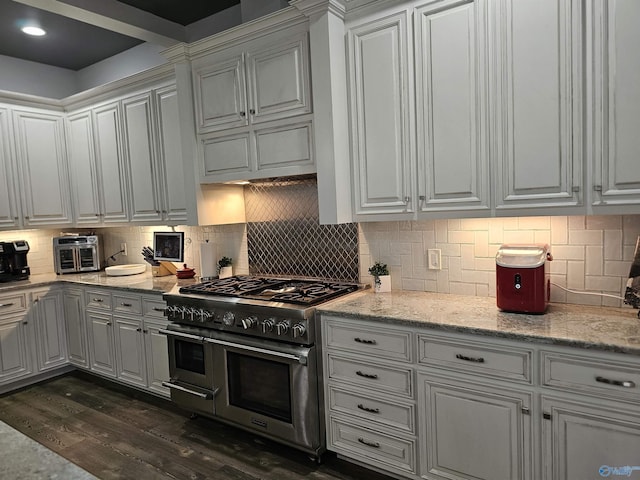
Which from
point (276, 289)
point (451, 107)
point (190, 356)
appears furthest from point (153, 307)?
point (451, 107)

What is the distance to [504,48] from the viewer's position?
6.91 feet

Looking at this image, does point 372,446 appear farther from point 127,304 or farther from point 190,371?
point 127,304

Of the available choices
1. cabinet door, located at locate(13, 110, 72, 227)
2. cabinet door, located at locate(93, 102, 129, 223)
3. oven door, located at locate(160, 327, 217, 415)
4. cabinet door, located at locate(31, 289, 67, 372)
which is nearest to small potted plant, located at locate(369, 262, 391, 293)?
oven door, located at locate(160, 327, 217, 415)

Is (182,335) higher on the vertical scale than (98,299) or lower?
lower

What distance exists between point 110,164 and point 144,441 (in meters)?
2.38

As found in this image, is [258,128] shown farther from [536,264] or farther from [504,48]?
[536,264]

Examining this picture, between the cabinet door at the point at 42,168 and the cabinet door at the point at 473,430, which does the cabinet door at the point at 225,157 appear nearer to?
the cabinet door at the point at 473,430

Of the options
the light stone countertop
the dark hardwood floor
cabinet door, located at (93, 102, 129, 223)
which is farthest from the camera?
cabinet door, located at (93, 102, 129, 223)

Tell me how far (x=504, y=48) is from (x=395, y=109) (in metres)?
0.60

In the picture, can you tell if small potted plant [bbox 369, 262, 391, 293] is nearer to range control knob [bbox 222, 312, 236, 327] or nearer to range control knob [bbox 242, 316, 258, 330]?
range control knob [bbox 242, 316, 258, 330]

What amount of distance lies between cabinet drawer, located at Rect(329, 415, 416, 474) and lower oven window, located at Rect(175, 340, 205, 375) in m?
0.99

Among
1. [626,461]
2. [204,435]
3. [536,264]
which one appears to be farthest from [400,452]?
[204,435]

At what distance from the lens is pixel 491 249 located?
2541mm

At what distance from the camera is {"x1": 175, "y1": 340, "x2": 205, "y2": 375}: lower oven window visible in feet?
9.73
